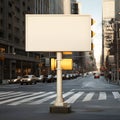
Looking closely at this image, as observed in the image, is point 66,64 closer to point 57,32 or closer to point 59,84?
point 59,84

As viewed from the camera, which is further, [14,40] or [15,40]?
[15,40]

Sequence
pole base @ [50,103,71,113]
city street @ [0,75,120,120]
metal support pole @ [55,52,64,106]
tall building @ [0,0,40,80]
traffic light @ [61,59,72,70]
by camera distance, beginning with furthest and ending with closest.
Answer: tall building @ [0,0,40,80] → traffic light @ [61,59,72,70] → metal support pole @ [55,52,64,106] → pole base @ [50,103,71,113] → city street @ [0,75,120,120]

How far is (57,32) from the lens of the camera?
16031 mm

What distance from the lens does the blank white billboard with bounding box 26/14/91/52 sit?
1590cm

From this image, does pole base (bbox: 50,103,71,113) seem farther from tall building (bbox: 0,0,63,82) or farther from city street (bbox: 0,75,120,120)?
tall building (bbox: 0,0,63,82)

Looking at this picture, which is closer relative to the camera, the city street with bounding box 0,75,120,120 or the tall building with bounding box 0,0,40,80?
the city street with bounding box 0,75,120,120

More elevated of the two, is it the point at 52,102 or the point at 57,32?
the point at 57,32

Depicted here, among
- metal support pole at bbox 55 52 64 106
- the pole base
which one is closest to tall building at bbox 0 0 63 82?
metal support pole at bbox 55 52 64 106

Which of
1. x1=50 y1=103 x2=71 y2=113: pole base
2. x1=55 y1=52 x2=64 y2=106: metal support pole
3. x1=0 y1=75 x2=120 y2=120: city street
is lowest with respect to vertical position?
x1=0 y1=75 x2=120 y2=120: city street

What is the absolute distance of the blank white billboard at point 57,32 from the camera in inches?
626

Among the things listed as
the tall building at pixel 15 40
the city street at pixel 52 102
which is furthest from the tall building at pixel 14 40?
the city street at pixel 52 102

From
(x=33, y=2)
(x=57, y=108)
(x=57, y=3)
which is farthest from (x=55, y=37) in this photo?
(x=57, y=3)

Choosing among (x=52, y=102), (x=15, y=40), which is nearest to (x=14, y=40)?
(x=15, y=40)

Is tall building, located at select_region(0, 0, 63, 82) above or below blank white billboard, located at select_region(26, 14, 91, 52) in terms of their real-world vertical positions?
above
